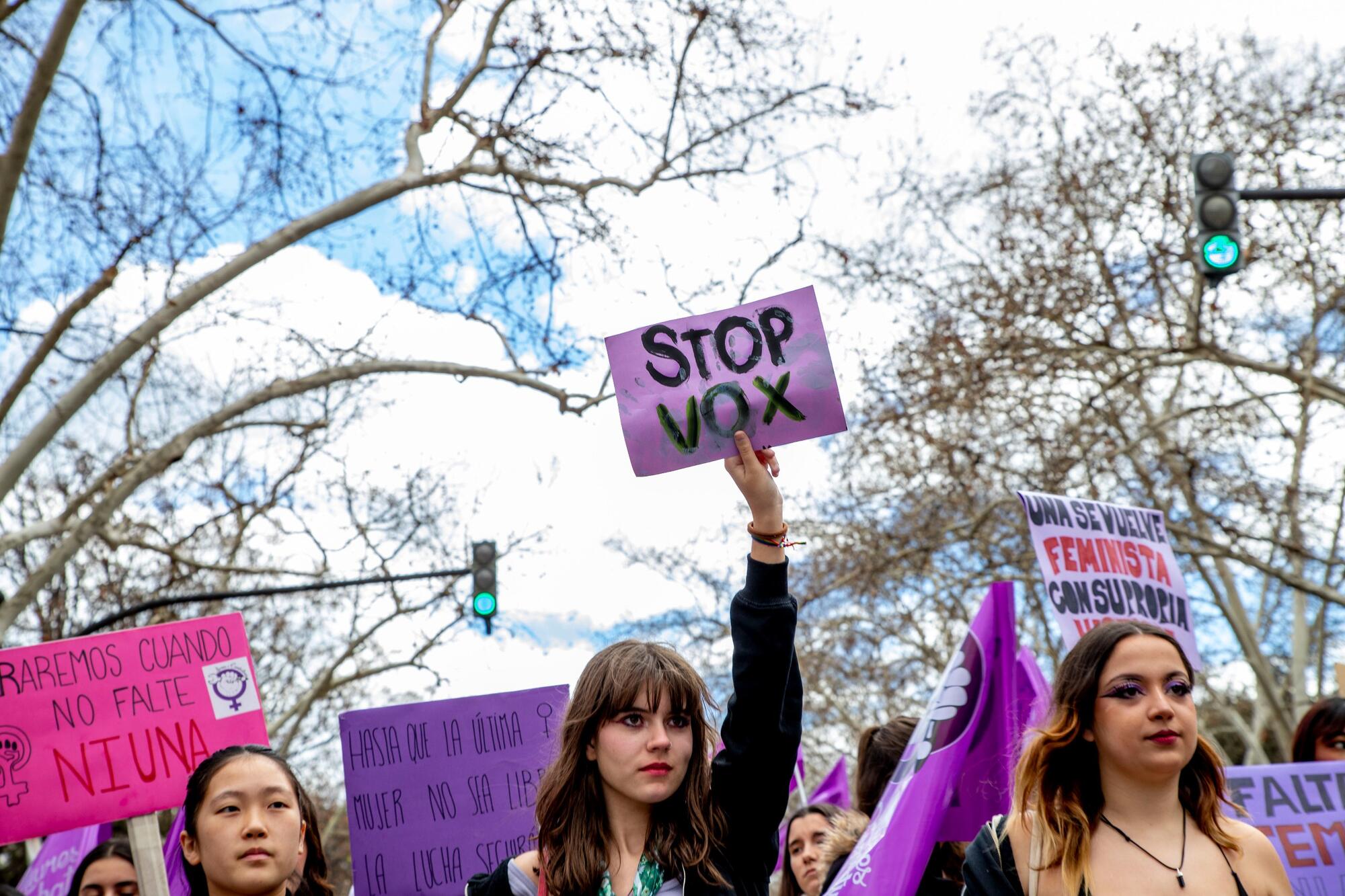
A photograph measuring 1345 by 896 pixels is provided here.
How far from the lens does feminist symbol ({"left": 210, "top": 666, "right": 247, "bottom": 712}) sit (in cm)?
481

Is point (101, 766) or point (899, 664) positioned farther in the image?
point (899, 664)

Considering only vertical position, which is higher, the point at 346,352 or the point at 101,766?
the point at 346,352

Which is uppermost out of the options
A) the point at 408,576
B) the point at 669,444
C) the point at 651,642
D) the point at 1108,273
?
the point at 1108,273

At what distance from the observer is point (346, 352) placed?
11.5 meters

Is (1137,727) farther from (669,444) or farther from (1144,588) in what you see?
(1144,588)

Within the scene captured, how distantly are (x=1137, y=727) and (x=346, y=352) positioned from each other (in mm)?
9585

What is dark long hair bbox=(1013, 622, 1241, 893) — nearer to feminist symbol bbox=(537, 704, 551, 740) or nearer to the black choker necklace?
the black choker necklace

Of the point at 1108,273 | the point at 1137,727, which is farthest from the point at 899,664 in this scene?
the point at 1137,727

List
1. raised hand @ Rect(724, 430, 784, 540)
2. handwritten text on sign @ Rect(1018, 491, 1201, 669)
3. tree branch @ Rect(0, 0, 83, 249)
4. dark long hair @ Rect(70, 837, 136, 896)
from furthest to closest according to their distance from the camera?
tree branch @ Rect(0, 0, 83, 249) < handwritten text on sign @ Rect(1018, 491, 1201, 669) < dark long hair @ Rect(70, 837, 136, 896) < raised hand @ Rect(724, 430, 784, 540)

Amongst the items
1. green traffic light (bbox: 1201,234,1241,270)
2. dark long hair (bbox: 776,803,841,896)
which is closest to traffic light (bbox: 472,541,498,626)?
green traffic light (bbox: 1201,234,1241,270)

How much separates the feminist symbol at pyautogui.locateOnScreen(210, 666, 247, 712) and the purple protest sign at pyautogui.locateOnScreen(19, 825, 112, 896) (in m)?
2.01

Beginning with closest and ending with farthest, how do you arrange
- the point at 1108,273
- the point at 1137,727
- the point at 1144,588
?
the point at 1137,727 → the point at 1144,588 → the point at 1108,273

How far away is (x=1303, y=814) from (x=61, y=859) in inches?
211

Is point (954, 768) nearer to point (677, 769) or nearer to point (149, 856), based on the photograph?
point (677, 769)
